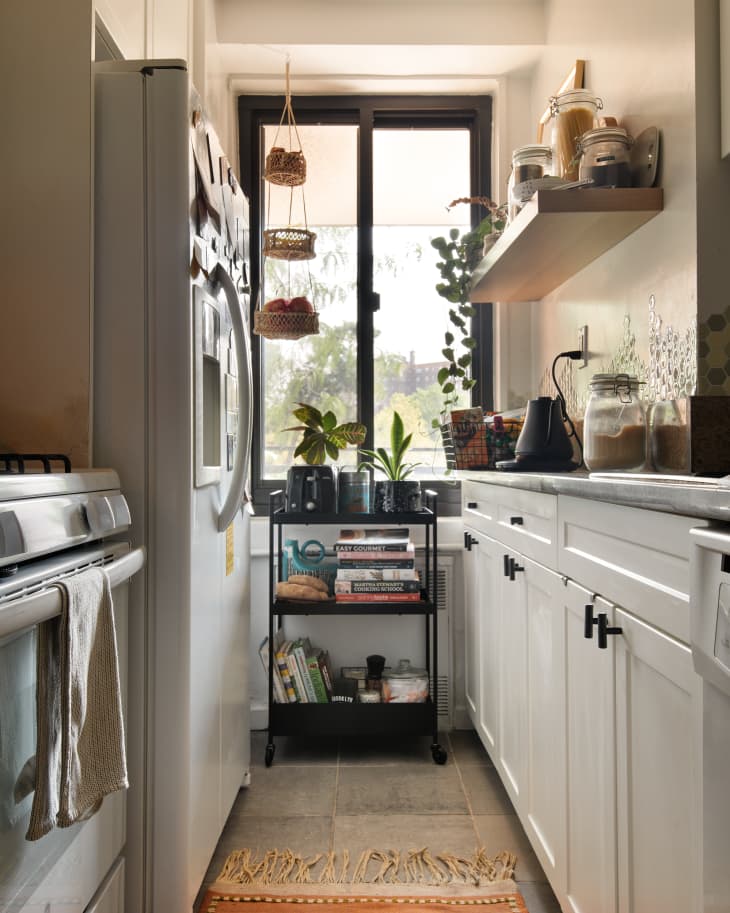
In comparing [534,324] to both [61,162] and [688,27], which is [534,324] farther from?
[61,162]

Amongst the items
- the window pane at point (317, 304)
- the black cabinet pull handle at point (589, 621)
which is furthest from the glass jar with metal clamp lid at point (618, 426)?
the window pane at point (317, 304)

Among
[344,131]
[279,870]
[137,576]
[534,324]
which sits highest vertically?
[344,131]

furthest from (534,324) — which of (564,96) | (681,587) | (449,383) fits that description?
(681,587)

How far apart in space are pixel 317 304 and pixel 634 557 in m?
2.24

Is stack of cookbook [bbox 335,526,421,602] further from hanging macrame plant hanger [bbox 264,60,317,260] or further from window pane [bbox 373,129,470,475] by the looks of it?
hanging macrame plant hanger [bbox 264,60,317,260]

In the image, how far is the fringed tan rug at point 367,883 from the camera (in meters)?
1.67

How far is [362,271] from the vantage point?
3.07 meters

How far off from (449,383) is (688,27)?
1.53 m

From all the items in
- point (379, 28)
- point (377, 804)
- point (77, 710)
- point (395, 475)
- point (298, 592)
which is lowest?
point (377, 804)

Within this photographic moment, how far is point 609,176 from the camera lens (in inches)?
72.8

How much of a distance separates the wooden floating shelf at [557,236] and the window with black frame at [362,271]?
16.8 inches

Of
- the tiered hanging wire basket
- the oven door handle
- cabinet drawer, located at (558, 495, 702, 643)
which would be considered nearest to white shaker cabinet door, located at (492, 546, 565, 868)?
cabinet drawer, located at (558, 495, 702, 643)

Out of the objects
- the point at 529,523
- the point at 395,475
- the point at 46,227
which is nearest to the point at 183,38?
the point at 46,227

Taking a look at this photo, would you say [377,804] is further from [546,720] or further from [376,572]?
[546,720]
